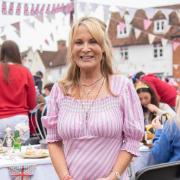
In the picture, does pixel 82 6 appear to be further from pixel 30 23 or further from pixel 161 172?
pixel 161 172

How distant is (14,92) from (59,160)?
193 cm

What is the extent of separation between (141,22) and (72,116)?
11075mm

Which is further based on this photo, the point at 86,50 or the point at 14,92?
the point at 14,92

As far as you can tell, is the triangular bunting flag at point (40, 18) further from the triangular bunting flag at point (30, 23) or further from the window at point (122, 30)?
the window at point (122, 30)

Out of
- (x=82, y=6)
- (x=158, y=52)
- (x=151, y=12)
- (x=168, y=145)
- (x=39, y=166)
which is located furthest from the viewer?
(x=158, y=52)

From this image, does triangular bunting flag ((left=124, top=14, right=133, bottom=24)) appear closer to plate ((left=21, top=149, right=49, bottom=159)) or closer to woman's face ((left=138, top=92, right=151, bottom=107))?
woman's face ((left=138, top=92, right=151, bottom=107))

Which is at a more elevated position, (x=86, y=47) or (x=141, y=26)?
(x=141, y=26)

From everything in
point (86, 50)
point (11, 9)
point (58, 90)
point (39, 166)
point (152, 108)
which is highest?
point (11, 9)

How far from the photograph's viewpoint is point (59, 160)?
1782 mm

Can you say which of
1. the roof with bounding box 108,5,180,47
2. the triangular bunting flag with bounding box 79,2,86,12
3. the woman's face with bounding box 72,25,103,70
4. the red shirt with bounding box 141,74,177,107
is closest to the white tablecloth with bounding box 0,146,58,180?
the woman's face with bounding box 72,25,103,70

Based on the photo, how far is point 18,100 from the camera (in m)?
3.64

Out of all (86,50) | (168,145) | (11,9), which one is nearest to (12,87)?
(168,145)

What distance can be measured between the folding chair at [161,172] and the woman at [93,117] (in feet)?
0.28

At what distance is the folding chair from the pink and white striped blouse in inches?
3.4
